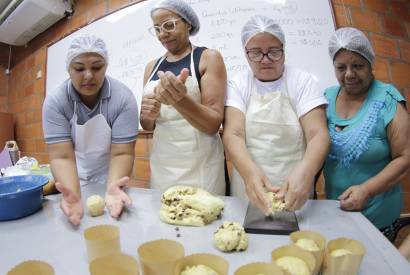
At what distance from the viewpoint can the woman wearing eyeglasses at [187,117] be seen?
3.89ft

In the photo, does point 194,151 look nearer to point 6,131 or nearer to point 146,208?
point 146,208

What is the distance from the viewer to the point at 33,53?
3.43m

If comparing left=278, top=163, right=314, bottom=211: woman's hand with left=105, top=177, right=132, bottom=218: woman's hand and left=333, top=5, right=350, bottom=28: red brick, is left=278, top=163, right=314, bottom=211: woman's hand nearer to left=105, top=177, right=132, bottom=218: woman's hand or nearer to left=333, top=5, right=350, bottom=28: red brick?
left=105, top=177, right=132, bottom=218: woman's hand

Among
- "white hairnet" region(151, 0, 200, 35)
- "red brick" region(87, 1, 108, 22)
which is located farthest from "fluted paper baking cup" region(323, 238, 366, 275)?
"red brick" region(87, 1, 108, 22)

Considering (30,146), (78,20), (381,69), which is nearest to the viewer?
(381,69)

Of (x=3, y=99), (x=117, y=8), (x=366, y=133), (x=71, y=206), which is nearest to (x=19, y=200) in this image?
(x=71, y=206)

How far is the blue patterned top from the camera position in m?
1.12

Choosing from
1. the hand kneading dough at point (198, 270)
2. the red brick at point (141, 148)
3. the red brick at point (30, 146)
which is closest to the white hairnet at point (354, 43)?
the hand kneading dough at point (198, 270)

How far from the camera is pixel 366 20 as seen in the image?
189 cm

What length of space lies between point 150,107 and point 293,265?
0.84 m

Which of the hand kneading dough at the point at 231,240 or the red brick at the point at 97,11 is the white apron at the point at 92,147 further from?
the red brick at the point at 97,11

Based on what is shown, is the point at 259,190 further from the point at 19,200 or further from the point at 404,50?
the point at 404,50

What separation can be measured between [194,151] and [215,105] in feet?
0.72

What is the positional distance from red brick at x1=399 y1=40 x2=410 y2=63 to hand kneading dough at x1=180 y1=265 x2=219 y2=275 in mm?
2035
